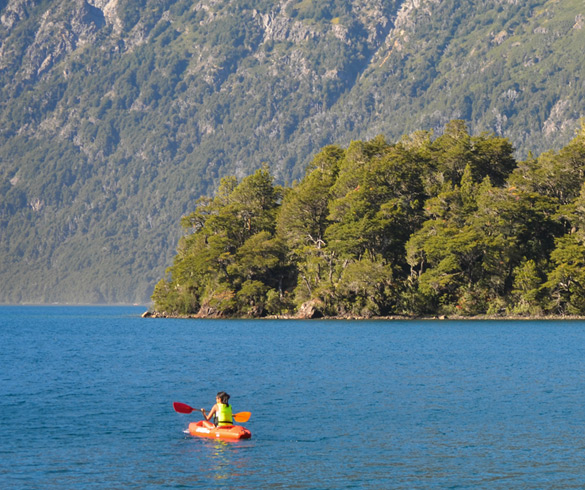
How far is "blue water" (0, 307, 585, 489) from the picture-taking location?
108 feet

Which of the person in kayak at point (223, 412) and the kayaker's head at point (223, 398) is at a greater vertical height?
the kayaker's head at point (223, 398)

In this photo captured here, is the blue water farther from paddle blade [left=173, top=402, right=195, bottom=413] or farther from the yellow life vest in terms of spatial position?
the yellow life vest

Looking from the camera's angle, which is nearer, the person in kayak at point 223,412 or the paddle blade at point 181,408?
the person in kayak at point 223,412

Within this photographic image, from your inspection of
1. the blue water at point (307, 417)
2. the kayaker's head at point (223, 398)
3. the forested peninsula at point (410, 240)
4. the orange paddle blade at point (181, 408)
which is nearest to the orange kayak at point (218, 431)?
the blue water at point (307, 417)

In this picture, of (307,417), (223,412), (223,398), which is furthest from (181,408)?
(307,417)

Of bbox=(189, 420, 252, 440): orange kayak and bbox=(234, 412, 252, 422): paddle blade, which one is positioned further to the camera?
bbox=(234, 412, 252, 422): paddle blade

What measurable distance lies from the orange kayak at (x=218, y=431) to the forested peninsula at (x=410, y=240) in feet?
294

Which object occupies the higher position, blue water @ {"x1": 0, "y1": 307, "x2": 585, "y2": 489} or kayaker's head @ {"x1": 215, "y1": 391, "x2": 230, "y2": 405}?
kayaker's head @ {"x1": 215, "y1": 391, "x2": 230, "y2": 405}

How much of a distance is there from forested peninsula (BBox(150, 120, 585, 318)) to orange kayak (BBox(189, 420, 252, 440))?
8966 centimetres

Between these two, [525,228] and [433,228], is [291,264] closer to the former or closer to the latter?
[433,228]

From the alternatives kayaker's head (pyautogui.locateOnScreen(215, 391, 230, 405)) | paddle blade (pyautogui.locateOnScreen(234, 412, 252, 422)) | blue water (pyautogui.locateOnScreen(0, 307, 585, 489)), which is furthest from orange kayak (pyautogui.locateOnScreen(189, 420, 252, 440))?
paddle blade (pyautogui.locateOnScreen(234, 412, 252, 422))

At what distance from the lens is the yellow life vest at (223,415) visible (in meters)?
40.1

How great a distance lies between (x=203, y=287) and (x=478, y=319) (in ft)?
161

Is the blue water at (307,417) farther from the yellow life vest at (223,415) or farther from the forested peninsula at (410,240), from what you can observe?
the forested peninsula at (410,240)
